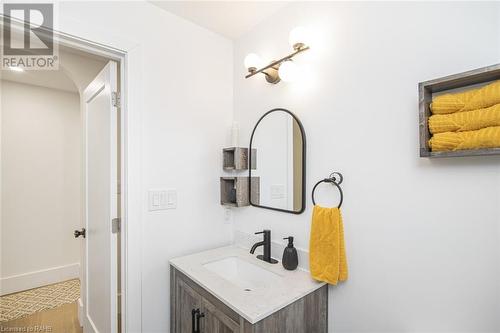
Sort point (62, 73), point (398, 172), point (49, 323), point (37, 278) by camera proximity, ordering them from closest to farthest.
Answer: point (398, 172)
point (49, 323)
point (62, 73)
point (37, 278)

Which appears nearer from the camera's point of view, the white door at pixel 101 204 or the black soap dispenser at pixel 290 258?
the black soap dispenser at pixel 290 258

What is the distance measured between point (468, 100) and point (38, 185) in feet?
12.3

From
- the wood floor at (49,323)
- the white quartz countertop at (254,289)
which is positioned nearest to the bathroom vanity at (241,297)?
the white quartz countertop at (254,289)

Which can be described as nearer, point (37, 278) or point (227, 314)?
point (227, 314)

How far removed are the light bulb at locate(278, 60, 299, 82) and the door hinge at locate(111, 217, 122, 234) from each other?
4.05ft

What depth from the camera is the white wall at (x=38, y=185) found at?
8.73 ft

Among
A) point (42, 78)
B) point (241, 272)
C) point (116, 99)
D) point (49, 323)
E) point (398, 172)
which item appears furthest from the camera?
point (42, 78)

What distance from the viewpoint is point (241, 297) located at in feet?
3.40

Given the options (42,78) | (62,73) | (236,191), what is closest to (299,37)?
(236,191)

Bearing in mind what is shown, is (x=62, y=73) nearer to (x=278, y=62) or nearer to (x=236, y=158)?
(x=236, y=158)

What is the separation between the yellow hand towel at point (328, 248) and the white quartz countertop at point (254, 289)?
0.09 meters

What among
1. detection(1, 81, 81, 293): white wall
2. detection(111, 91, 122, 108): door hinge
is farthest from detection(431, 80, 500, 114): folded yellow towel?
detection(1, 81, 81, 293): white wall

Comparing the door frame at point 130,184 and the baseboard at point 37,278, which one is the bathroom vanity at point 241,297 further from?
the baseboard at point 37,278

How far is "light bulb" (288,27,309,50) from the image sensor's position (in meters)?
1.29
